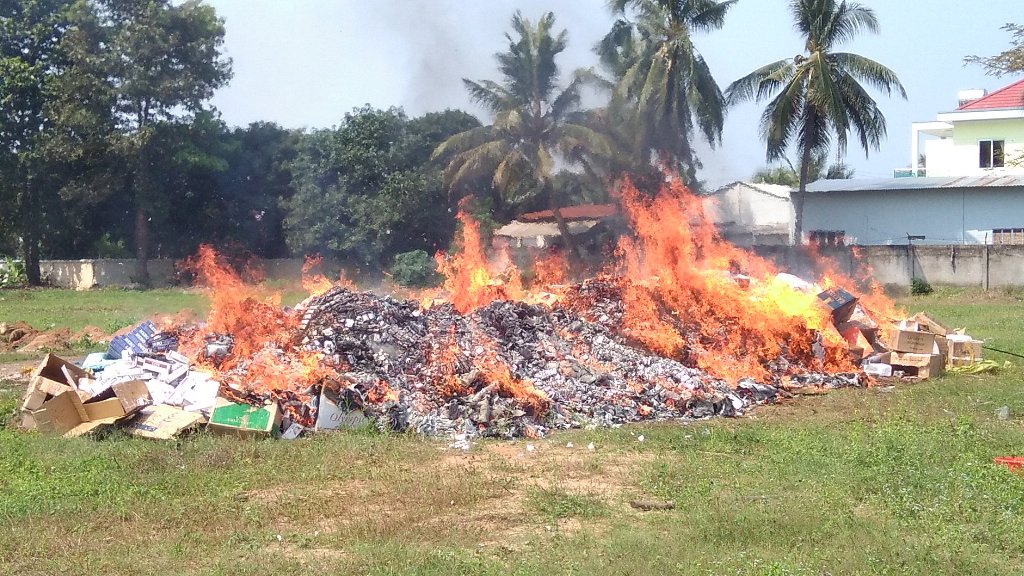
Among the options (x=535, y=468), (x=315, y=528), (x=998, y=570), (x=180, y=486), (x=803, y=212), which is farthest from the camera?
(x=803, y=212)

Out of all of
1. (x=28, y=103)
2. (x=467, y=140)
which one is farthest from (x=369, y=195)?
(x=28, y=103)

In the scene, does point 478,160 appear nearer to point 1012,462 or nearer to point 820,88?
point 820,88

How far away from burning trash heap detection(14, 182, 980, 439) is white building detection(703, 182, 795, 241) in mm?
21738

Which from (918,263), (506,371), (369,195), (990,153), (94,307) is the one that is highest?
(990,153)

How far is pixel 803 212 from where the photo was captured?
108ft

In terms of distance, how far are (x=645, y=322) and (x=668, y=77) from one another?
18.1 m

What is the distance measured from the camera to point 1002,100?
112ft

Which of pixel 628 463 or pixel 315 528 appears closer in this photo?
pixel 315 528

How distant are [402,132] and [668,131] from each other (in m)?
10.8

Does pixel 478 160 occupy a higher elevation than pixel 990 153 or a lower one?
lower

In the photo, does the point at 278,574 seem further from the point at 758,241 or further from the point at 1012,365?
the point at 758,241

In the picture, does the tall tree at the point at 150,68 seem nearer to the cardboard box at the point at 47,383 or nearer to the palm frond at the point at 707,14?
the palm frond at the point at 707,14

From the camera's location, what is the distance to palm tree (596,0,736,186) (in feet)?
95.9

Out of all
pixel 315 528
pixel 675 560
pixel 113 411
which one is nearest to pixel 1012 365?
pixel 675 560
